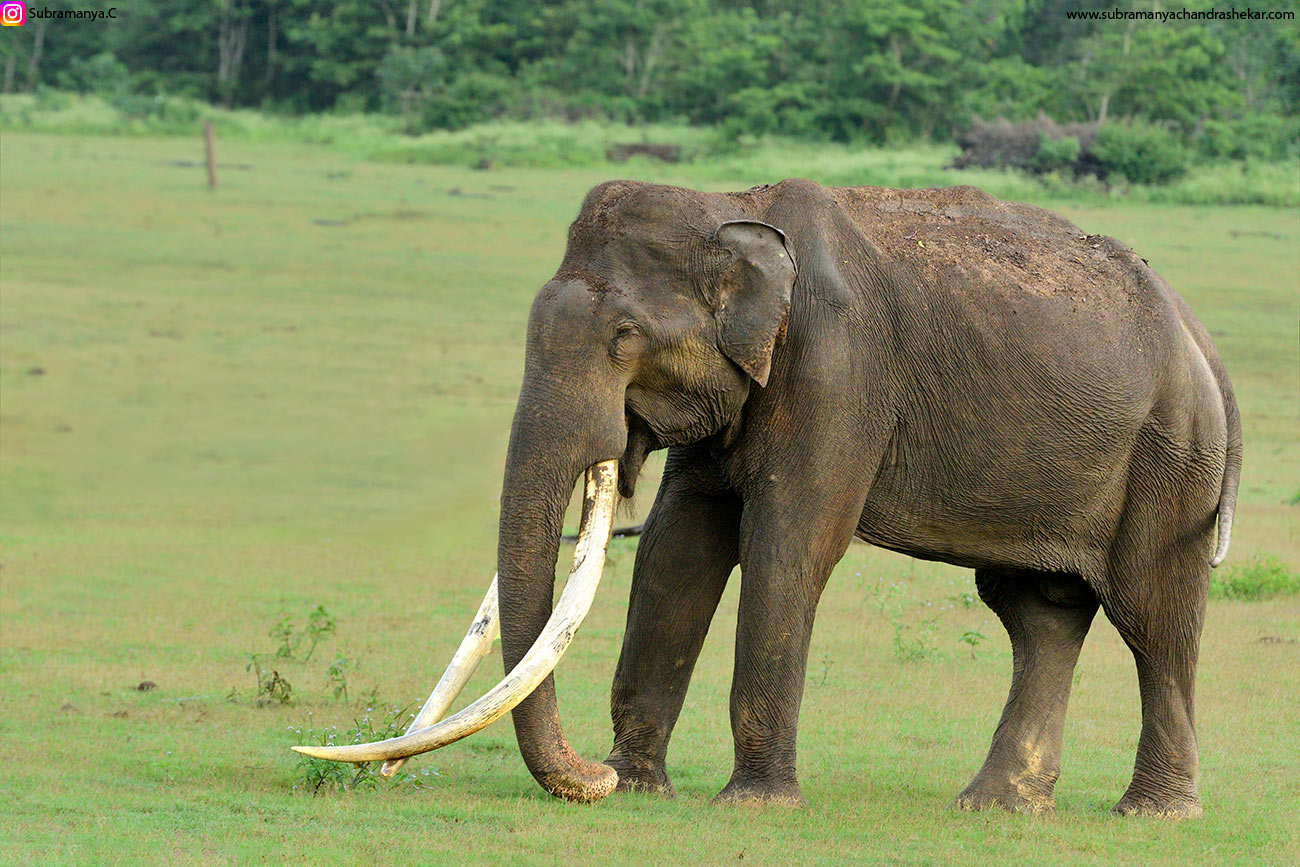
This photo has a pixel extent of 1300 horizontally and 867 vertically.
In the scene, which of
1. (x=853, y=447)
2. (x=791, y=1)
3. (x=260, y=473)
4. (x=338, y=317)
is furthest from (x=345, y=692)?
(x=791, y=1)

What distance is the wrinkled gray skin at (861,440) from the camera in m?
6.86

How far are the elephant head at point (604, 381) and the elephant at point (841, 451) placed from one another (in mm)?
11

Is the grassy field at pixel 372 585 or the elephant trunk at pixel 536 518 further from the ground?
the elephant trunk at pixel 536 518

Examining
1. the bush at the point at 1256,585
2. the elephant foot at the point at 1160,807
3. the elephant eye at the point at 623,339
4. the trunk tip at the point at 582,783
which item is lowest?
the bush at the point at 1256,585

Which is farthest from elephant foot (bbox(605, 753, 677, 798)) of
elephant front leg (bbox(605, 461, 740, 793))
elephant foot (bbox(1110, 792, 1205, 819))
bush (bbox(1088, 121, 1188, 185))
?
bush (bbox(1088, 121, 1188, 185))

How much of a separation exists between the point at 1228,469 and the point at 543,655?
3.27 metres

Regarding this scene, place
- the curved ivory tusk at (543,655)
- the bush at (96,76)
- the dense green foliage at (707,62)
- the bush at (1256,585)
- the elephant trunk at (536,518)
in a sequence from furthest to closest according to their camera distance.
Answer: the bush at (96,76) < the dense green foliage at (707,62) < the bush at (1256,585) < the elephant trunk at (536,518) < the curved ivory tusk at (543,655)

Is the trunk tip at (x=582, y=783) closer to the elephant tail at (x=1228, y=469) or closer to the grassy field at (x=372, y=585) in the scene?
the grassy field at (x=372, y=585)

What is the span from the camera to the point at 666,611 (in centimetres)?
771

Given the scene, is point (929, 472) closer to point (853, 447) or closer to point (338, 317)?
point (853, 447)

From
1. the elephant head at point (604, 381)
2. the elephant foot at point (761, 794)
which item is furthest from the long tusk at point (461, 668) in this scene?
the elephant foot at point (761, 794)

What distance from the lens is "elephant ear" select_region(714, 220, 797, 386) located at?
697 centimetres

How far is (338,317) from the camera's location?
22.4m

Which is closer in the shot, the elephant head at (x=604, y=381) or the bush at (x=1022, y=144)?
the elephant head at (x=604, y=381)
